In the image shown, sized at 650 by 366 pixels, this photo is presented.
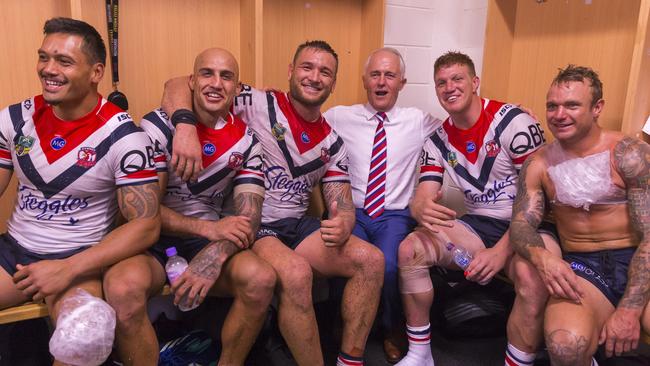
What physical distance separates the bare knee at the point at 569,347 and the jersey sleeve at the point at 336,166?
41.2 inches

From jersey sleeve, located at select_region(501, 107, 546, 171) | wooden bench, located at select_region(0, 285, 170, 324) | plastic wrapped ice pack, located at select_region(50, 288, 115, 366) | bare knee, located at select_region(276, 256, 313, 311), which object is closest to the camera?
plastic wrapped ice pack, located at select_region(50, 288, 115, 366)

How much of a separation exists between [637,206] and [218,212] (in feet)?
5.08

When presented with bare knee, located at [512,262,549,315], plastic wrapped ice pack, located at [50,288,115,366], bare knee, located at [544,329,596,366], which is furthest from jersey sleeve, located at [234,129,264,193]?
bare knee, located at [544,329,596,366]

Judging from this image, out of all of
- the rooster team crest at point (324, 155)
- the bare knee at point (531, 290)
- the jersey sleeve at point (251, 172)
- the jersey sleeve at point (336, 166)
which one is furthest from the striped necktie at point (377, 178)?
the bare knee at point (531, 290)

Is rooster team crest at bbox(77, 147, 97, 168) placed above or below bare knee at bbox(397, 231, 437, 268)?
above

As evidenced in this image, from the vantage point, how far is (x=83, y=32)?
1.74 meters

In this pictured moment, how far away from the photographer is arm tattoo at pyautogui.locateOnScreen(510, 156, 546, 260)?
75.5 inches

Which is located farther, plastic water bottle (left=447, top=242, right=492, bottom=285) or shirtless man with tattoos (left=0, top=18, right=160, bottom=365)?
plastic water bottle (left=447, top=242, right=492, bottom=285)

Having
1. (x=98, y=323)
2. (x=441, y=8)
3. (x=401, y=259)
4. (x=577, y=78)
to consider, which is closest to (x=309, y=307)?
(x=401, y=259)

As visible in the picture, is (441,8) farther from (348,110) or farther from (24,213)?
(24,213)

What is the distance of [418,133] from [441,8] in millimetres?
982

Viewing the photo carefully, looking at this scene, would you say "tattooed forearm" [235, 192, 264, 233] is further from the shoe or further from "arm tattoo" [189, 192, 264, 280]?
the shoe

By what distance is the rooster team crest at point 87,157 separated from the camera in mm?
1749

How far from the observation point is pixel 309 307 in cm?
188
